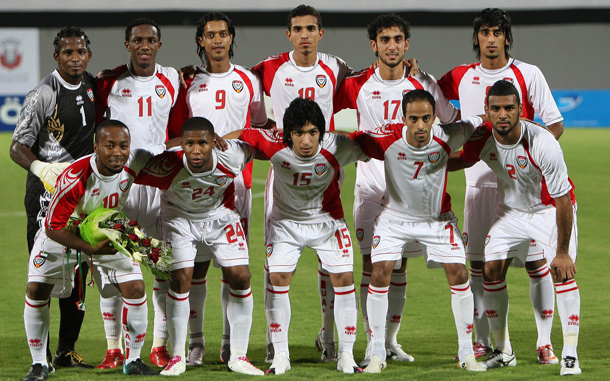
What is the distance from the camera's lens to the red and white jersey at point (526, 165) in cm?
513

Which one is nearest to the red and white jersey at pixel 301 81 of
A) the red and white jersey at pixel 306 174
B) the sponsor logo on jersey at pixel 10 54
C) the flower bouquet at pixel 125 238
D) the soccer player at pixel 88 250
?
the red and white jersey at pixel 306 174

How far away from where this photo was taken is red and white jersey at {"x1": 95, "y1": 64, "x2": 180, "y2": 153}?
Answer: 5.78 meters

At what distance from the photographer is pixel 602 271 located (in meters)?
8.60

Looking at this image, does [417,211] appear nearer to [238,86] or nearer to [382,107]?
[382,107]

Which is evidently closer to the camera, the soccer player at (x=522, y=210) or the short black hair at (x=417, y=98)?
the soccer player at (x=522, y=210)

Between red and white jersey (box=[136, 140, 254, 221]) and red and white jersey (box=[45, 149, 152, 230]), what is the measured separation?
4.4 inches

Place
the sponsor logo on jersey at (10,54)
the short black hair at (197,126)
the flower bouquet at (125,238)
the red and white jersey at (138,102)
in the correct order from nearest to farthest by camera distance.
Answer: the flower bouquet at (125,238) < the short black hair at (197,126) < the red and white jersey at (138,102) < the sponsor logo on jersey at (10,54)

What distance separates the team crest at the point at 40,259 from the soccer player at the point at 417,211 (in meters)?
2.11

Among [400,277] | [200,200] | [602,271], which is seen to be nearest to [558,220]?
[400,277]

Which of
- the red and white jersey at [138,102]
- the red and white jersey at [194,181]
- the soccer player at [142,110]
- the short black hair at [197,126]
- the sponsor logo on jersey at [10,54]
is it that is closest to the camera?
the short black hair at [197,126]

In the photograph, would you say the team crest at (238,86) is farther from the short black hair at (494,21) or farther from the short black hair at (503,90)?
the short black hair at (503,90)

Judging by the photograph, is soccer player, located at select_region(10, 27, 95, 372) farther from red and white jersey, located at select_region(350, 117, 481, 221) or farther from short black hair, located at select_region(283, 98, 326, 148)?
red and white jersey, located at select_region(350, 117, 481, 221)

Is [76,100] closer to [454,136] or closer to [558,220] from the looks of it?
[454,136]

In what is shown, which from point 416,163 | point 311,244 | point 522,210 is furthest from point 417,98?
point 311,244
